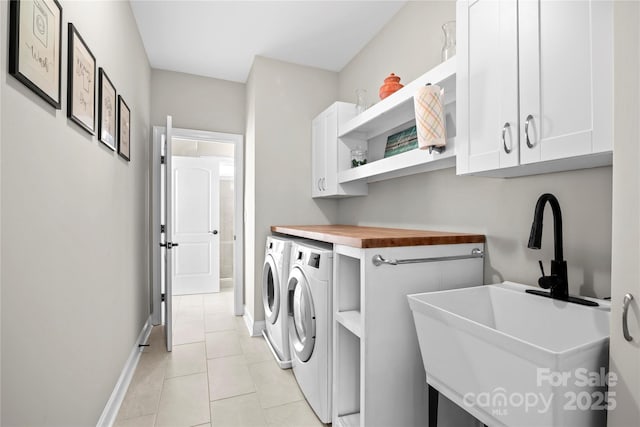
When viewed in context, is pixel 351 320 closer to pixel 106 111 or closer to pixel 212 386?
pixel 212 386

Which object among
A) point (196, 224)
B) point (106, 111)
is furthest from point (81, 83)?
point (196, 224)

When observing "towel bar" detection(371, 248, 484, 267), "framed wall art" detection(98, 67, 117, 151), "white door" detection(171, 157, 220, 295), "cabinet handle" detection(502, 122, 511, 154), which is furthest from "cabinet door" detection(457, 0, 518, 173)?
"white door" detection(171, 157, 220, 295)

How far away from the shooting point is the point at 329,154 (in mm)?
2799

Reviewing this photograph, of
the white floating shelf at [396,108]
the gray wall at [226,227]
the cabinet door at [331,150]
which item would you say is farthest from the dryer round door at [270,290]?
the gray wall at [226,227]

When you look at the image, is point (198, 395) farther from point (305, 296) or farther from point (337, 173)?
point (337, 173)

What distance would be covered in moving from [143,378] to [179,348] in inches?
19.2

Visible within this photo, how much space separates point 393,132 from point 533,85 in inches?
53.1

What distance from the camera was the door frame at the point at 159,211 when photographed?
317cm

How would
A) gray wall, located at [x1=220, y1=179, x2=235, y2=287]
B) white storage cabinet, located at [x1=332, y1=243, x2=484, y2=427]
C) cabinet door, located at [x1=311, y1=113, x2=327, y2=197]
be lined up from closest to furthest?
1. white storage cabinet, located at [x1=332, y1=243, x2=484, y2=427]
2. cabinet door, located at [x1=311, y1=113, x2=327, y2=197]
3. gray wall, located at [x1=220, y1=179, x2=235, y2=287]

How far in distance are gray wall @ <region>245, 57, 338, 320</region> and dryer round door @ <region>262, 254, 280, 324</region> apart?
0.79 ft

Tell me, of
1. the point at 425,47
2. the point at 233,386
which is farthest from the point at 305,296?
the point at 425,47

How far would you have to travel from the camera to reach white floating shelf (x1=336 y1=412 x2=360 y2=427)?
4.99 ft

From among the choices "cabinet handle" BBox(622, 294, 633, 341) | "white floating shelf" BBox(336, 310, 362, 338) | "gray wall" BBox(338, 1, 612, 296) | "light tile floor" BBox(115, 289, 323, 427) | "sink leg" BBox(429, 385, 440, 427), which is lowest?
"light tile floor" BBox(115, 289, 323, 427)

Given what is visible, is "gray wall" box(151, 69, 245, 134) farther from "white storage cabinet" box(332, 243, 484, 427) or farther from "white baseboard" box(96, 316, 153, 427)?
"white storage cabinet" box(332, 243, 484, 427)
